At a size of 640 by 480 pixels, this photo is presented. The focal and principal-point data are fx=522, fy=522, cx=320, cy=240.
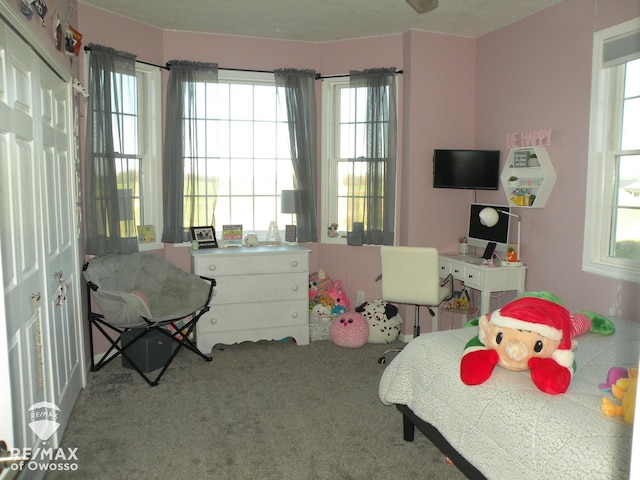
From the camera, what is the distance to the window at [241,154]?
473 centimetres

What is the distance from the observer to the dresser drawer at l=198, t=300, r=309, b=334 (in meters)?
4.38

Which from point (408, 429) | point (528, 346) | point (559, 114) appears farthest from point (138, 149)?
point (528, 346)

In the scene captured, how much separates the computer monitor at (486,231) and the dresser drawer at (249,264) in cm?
151

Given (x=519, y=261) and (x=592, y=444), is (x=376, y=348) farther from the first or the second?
(x=592, y=444)

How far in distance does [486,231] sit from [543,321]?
2406 millimetres

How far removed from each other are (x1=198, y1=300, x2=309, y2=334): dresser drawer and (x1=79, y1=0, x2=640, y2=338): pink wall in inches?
27.1

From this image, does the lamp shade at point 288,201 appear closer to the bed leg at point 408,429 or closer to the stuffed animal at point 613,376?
the bed leg at point 408,429

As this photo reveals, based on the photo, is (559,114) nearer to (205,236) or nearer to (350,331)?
(350,331)

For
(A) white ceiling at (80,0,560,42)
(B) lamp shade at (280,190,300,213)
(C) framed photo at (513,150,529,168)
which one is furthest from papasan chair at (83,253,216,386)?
(C) framed photo at (513,150,529,168)

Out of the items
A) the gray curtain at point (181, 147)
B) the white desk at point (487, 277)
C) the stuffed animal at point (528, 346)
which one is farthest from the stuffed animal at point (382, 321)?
the stuffed animal at point (528, 346)

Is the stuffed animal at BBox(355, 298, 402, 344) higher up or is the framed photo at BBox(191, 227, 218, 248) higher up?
the framed photo at BBox(191, 227, 218, 248)

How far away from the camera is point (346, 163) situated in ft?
16.5

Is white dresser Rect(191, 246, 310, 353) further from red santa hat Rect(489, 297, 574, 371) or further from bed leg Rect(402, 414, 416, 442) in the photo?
red santa hat Rect(489, 297, 574, 371)

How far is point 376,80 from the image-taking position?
4.71 meters
